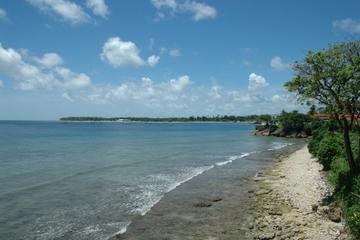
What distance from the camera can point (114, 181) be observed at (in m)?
33.5

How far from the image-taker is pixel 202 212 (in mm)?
22750

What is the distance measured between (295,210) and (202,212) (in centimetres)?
527

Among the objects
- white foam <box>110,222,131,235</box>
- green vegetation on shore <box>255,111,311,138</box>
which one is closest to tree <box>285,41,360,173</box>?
white foam <box>110,222,131,235</box>

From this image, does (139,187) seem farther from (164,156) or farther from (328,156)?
(164,156)

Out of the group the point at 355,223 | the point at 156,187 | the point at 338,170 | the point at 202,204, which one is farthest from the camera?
the point at 156,187

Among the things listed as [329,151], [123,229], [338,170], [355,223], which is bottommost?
[123,229]

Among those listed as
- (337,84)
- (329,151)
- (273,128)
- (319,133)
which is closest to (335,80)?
(337,84)

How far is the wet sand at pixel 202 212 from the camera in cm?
1881

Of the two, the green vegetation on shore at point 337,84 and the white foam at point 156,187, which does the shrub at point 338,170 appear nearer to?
the green vegetation on shore at point 337,84

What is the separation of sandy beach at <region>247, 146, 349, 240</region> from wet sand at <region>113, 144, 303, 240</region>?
72cm

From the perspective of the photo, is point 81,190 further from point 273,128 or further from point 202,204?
point 273,128

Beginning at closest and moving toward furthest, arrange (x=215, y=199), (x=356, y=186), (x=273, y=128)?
1. (x=356, y=186)
2. (x=215, y=199)
3. (x=273, y=128)

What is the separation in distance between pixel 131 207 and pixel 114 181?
376 inches

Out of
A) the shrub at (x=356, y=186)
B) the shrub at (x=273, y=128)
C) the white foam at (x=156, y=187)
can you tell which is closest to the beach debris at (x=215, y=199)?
the white foam at (x=156, y=187)
